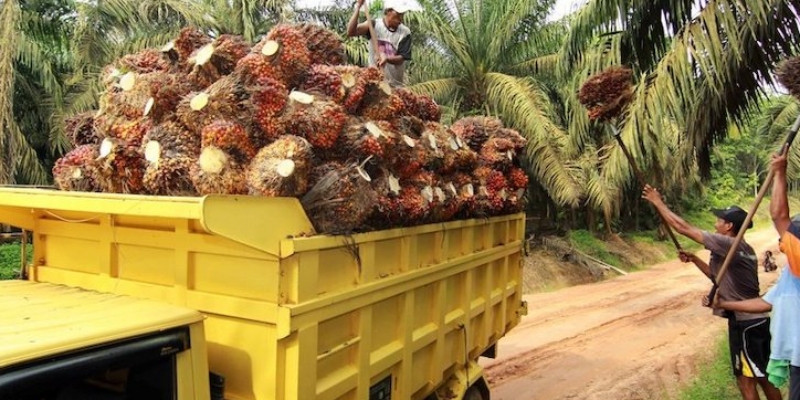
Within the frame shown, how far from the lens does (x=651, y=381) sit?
6.82 meters

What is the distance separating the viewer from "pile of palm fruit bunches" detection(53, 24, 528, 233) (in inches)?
111

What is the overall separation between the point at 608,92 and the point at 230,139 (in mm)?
3281

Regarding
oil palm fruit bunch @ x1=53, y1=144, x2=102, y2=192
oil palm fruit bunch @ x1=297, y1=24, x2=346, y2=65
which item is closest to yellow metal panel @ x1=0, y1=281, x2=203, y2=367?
oil palm fruit bunch @ x1=53, y1=144, x2=102, y2=192

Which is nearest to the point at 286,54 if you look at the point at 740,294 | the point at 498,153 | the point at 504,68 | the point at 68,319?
the point at 68,319

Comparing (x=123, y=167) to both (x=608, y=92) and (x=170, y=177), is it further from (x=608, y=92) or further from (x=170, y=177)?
(x=608, y=92)

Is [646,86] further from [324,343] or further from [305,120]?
[324,343]

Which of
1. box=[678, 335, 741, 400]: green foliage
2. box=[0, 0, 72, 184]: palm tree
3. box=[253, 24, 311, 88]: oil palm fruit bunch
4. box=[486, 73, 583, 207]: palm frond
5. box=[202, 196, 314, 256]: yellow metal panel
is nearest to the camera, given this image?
box=[202, 196, 314, 256]: yellow metal panel

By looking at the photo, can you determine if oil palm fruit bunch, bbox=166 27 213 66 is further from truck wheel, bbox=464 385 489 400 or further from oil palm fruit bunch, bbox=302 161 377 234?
truck wheel, bbox=464 385 489 400

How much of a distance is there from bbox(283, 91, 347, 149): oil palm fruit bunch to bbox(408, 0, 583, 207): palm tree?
984 cm

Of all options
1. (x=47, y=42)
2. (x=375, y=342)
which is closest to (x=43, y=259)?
(x=375, y=342)

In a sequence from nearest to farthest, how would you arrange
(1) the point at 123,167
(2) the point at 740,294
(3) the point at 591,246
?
(1) the point at 123,167 → (2) the point at 740,294 → (3) the point at 591,246

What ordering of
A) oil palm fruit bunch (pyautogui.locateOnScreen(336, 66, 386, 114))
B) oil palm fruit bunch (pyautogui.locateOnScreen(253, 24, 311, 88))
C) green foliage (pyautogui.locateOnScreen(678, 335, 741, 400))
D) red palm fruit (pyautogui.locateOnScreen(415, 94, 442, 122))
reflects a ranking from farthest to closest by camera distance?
green foliage (pyautogui.locateOnScreen(678, 335, 741, 400)) → red palm fruit (pyautogui.locateOnScreen(415, 94, 442, 122)) → oil palm fruit bunch (pyautogui.locateOnScreen(336, 66, 386, 114)) → oil palm fruit bunch (pyautogui.locateOnScreen(253, 24, 311, 88))

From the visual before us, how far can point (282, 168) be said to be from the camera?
2688 mm

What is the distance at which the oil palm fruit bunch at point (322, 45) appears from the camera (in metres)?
3.58
